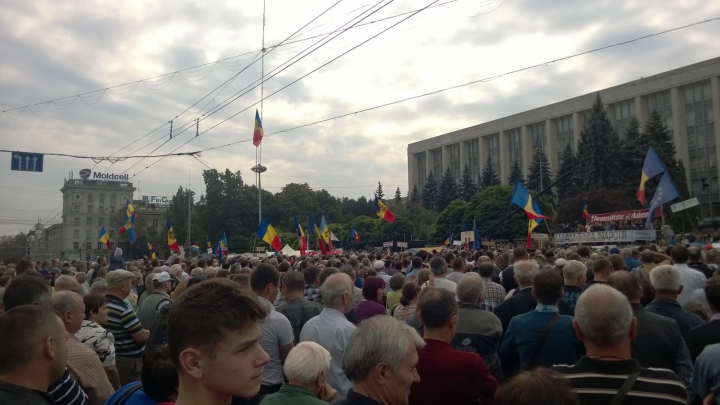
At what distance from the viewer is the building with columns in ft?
213

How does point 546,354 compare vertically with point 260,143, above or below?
below

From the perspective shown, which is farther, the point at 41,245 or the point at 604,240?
the point at 41,245

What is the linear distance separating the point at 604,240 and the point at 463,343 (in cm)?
2702

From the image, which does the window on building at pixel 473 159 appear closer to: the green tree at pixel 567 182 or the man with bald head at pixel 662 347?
the green tree at pixel 567 182

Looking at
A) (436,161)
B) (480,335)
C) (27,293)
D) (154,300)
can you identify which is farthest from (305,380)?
(436,161)

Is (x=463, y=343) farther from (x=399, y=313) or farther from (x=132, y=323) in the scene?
(x=132, y=323)

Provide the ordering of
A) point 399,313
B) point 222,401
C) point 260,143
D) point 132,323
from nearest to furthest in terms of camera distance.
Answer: point 222,401 → point 132,323 → point 399,313 → point 260,143

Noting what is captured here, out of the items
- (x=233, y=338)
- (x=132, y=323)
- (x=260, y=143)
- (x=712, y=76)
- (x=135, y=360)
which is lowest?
(x=135, y=360)

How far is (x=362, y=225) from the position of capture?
6456cm

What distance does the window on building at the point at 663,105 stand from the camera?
69.3 metres

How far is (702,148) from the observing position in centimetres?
6612

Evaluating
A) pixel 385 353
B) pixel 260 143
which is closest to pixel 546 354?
pixel 385 353

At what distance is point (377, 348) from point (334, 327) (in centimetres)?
233

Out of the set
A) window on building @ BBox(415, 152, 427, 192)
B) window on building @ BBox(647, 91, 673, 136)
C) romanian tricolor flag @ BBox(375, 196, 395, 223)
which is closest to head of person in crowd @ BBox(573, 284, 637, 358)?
romanian tricolor flag @ BBox(375, 196, 395, 223)
